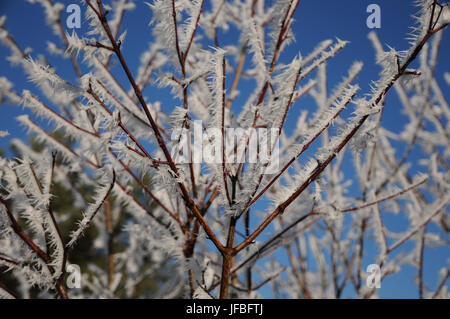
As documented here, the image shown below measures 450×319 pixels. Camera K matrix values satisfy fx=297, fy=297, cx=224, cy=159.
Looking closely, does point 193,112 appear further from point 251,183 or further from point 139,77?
point 139,77

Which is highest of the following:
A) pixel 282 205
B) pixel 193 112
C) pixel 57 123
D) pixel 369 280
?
pixel 193 112

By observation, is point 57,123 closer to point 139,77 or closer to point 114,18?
point 139,77

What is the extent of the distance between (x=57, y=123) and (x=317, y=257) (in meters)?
2.93

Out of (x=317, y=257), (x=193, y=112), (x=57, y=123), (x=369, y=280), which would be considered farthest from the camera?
(x=317, y=257)

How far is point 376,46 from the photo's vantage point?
273 centimetres

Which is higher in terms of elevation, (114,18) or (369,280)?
(114,18)

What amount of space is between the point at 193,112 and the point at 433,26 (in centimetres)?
104
